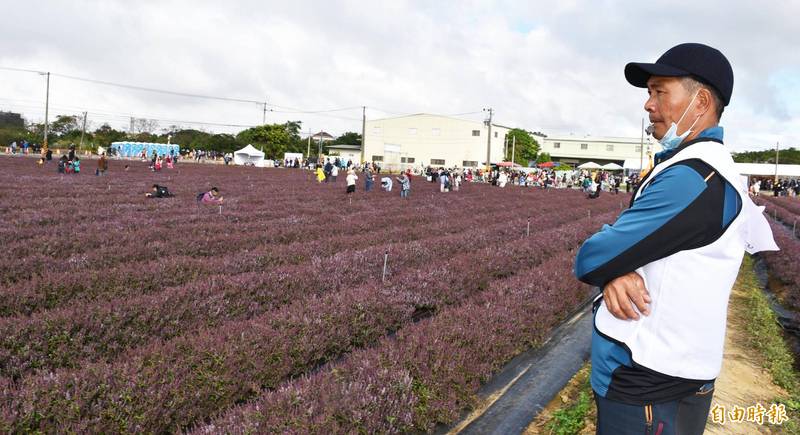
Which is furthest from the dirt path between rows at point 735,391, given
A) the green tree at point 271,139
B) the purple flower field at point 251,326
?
the green tree at point 271,139

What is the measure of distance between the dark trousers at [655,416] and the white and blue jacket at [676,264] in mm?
34

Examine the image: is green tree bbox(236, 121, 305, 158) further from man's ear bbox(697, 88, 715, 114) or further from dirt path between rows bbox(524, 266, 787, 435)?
man's ear bbox(697, 88, 715, 114)

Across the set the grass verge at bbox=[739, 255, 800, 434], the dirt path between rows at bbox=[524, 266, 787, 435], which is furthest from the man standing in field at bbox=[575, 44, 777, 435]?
the grass verge at bbox=[739, 255, 800, 434]

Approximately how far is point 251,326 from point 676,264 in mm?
4191

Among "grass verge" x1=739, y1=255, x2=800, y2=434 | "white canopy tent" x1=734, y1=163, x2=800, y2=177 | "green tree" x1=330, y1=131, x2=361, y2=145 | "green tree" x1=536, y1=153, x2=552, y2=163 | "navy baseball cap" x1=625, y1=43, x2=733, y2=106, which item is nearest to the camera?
"navy baseball cap" x1=625, y1=43, x2=733, y2=106

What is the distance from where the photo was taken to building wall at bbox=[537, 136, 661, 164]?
351 ft

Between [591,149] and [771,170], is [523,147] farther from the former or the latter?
[771,170]

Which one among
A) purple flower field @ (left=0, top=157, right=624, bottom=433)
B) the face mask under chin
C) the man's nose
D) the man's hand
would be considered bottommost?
purple flower field @ (left=0, top=157, right=624, bottom=433)

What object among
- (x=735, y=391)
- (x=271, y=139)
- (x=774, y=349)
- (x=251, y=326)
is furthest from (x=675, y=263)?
(x=271, y=139)

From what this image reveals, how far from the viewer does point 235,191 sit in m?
23.4

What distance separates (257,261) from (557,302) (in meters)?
4.90

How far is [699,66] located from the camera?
5.96 ft

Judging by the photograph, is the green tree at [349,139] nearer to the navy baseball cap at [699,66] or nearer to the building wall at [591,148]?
the building wall at [591,148]

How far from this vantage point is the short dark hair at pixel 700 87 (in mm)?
1850
